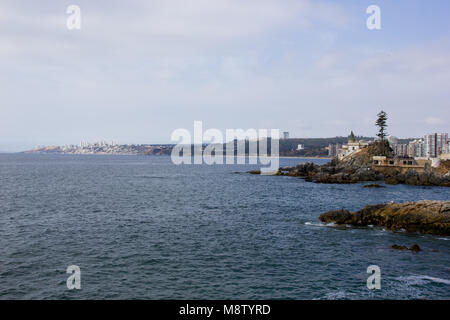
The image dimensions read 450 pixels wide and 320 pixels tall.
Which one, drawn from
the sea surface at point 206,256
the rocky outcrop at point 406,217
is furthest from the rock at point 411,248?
the rocky outcrop at point 406,217

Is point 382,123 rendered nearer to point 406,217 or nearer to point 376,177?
point 376,177

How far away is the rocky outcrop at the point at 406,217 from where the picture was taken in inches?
1307

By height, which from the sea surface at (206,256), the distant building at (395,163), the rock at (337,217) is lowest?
the sea surface at (206,256)

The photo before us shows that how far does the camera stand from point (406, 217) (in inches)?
1374

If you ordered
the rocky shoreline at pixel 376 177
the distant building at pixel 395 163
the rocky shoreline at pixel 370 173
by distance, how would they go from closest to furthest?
the rocky shoreline at pixel 376 177 < the rocky shoreline at pixel 370 173 < the distant building at pixel 395 163

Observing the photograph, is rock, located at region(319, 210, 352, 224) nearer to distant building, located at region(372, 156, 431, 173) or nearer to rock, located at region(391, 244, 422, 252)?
rock, located at region(391, 244, 422, 252)

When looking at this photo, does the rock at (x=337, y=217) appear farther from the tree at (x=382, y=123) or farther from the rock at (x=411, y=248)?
the tree at (x=382, y=123)

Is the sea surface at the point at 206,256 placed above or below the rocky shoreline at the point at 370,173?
below

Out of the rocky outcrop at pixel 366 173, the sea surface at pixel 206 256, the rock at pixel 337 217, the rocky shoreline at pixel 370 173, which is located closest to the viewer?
the sea surface at pixel 206 256

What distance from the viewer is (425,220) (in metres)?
33.8

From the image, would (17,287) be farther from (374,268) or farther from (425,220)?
(425,220)

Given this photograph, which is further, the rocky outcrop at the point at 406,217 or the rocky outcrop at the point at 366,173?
the rocky outcrop at the point at 366,173

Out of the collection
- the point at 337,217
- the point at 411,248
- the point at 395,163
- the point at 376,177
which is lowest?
the point at 411,248

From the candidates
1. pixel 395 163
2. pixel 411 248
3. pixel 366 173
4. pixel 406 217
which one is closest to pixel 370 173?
pixel 366 173
